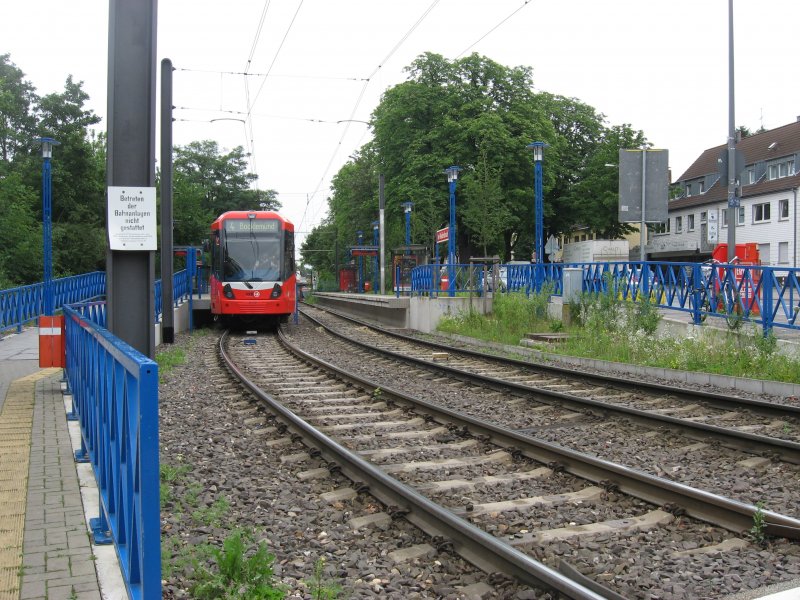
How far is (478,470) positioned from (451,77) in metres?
40.2

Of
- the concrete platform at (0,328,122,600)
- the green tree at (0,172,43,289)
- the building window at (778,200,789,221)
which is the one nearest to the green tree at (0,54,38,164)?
the green tree at (0,172,43,289)

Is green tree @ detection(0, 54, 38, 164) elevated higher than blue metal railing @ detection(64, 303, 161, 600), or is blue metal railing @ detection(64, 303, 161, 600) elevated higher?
green tree @ detection(0, 54, 38, 164)

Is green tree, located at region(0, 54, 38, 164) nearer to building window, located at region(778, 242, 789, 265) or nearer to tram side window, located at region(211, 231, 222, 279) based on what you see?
tram side window, located at region(211, 231, 222, 279)

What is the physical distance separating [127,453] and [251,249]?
19.1m

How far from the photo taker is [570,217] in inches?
2132

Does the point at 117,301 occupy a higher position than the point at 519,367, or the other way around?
the point at 117,301

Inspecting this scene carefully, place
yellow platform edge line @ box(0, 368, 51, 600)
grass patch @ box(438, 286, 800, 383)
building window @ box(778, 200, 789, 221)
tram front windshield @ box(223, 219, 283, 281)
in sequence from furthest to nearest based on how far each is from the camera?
building window @ box(778, 200, 789, 221) → tram front windshield @ box(223, 219, 283, 281) → grass patch @ box(438, 286, 800, 383) → yellow platform edge line @ box(0, 368, 51, 600)

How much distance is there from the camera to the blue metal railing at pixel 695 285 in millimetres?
12766

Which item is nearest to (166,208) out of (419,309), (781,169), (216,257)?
(216,257)

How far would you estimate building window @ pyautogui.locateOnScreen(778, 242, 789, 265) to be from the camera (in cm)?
4865

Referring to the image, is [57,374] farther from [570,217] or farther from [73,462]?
[570,217]

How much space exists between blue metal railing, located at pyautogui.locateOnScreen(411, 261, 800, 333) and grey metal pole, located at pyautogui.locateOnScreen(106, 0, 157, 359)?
9.60 m

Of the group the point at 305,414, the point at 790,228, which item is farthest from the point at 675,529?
the point at 790,228

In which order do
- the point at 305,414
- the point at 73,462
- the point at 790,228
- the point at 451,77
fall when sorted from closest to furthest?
the point at 73,462, the point at 305,414, the point at 451,77, the point at 790,228
